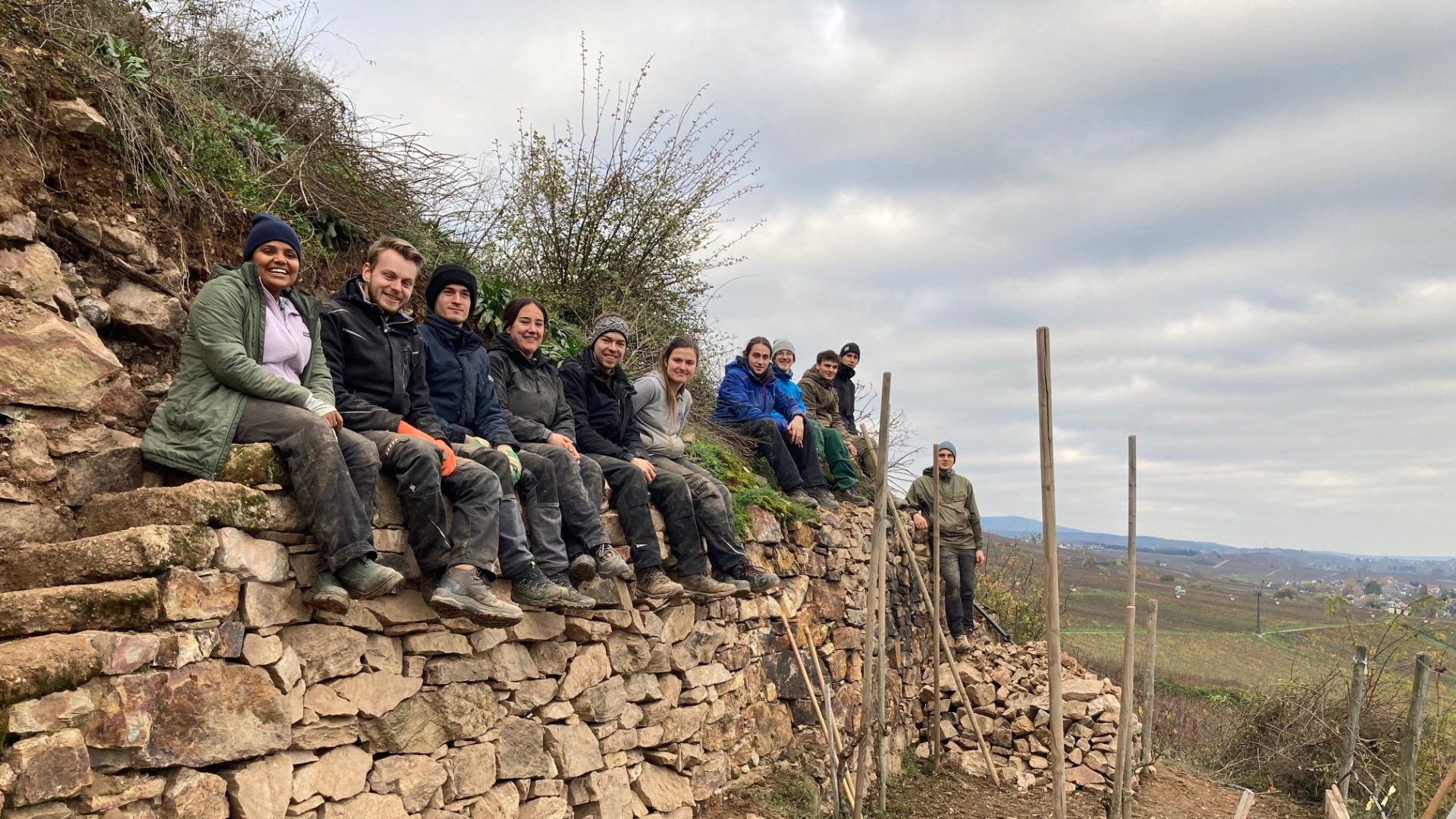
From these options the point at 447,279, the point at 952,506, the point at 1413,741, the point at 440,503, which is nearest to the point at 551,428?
the point at 447,279

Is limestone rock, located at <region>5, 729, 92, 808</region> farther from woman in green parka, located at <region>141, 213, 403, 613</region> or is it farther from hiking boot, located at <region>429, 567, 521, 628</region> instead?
hiking boot, located at <region>429, 567, 521, 628</region>

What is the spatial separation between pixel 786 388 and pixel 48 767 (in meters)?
7.01

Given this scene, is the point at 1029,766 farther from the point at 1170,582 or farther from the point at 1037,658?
the point at 1170,582

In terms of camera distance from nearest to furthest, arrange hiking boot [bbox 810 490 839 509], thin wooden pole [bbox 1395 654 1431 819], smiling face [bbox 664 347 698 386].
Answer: smiling face [bbox 664 347 698 386]
thin wooden pole [bbox 1395 654 1431 819]
hiking boot [bbox 810 490 839 509]

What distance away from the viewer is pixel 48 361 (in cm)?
371

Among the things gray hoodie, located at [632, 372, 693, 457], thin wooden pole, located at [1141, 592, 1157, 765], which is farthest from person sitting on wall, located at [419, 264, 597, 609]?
thin wooden pole, located at [1141, 592, 1157, 765]

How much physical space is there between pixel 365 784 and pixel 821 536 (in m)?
5.26

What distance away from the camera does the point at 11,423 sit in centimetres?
356

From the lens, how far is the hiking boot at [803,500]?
8.78 meters

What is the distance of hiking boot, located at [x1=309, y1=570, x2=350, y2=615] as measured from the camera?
3.72 meters

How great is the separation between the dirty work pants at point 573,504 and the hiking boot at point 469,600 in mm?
916

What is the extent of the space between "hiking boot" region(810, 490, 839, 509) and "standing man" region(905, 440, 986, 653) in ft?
4.60

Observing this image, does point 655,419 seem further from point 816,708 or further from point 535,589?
point 816,708

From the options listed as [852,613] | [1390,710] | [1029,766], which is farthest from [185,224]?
[1390,710]
